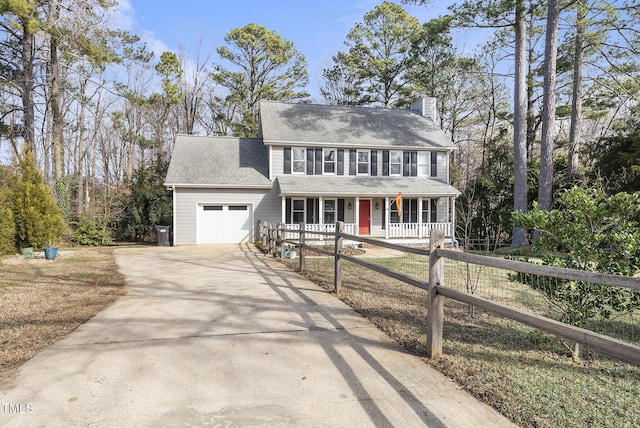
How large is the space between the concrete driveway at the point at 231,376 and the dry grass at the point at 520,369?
238 mm

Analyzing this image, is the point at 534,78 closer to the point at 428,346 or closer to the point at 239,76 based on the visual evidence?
the point at 239,76

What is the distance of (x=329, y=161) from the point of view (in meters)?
18.9

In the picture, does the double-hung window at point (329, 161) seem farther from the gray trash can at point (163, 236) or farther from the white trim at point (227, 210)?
the gray trash can at point (163, 236)

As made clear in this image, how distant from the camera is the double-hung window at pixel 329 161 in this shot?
61.8 ft

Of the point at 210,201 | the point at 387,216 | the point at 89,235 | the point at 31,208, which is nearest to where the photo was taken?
the point at 31,208

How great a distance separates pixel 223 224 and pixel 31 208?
24.0 feet

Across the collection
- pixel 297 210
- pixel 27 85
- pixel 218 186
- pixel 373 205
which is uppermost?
pixel 27 85

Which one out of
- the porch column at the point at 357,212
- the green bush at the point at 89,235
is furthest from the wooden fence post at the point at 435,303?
the green bush at the point at 89,235

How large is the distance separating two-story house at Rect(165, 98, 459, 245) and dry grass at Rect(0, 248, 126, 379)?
7396 mm

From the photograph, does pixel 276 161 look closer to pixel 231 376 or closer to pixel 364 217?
pixel 364 217

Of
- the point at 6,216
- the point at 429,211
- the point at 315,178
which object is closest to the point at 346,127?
the point at 315,178

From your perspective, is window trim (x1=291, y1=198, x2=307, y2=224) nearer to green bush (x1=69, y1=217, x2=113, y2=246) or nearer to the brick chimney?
green bush (x1=69, y1=217, x2=113, y2=246)

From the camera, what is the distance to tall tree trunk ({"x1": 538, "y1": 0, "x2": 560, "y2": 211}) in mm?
14570

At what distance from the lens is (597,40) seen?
15859 millimetres
